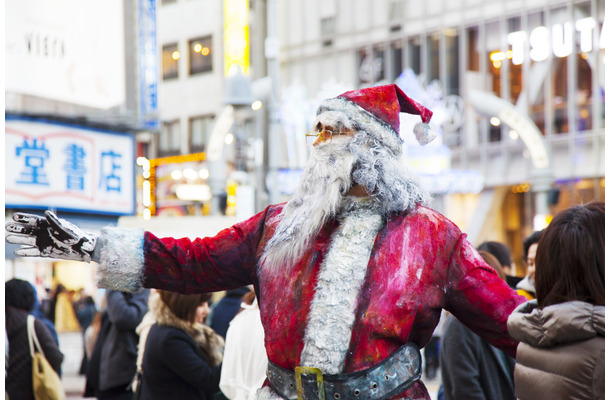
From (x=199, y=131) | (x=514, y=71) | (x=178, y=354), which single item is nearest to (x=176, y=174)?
(x=199, y=131)

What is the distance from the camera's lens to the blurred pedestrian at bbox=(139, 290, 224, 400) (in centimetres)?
459

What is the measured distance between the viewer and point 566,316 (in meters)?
2.27

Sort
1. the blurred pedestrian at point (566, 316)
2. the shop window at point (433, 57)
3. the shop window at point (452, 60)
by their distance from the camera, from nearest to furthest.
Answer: the blurred pedestrian at point (566, 316)
the shop window at point (452, 60)
the shop window at point (433, 57)

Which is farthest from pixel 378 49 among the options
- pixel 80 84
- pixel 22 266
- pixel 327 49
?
pixel 80 84

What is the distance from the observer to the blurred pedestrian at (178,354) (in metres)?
4.59

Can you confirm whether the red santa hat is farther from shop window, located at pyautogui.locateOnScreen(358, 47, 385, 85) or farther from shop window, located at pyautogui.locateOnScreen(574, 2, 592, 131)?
shop window, located at pyautogui.locateOnScreen(358, 47, 385, 85)

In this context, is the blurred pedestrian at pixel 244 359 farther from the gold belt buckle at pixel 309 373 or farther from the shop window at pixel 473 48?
the shop window at pixel 473 48

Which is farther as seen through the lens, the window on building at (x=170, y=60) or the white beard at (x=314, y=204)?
the window on building at (x=170, y=60)

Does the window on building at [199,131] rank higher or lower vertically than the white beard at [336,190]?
higher

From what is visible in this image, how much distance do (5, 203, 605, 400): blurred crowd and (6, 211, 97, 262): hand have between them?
4.73ft

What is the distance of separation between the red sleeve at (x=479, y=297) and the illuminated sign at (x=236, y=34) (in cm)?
1835

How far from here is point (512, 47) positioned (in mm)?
22469

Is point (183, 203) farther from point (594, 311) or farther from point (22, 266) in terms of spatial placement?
point (594, 311)

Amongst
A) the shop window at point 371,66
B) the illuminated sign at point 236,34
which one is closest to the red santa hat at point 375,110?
the illuminated sign at point 236,34
